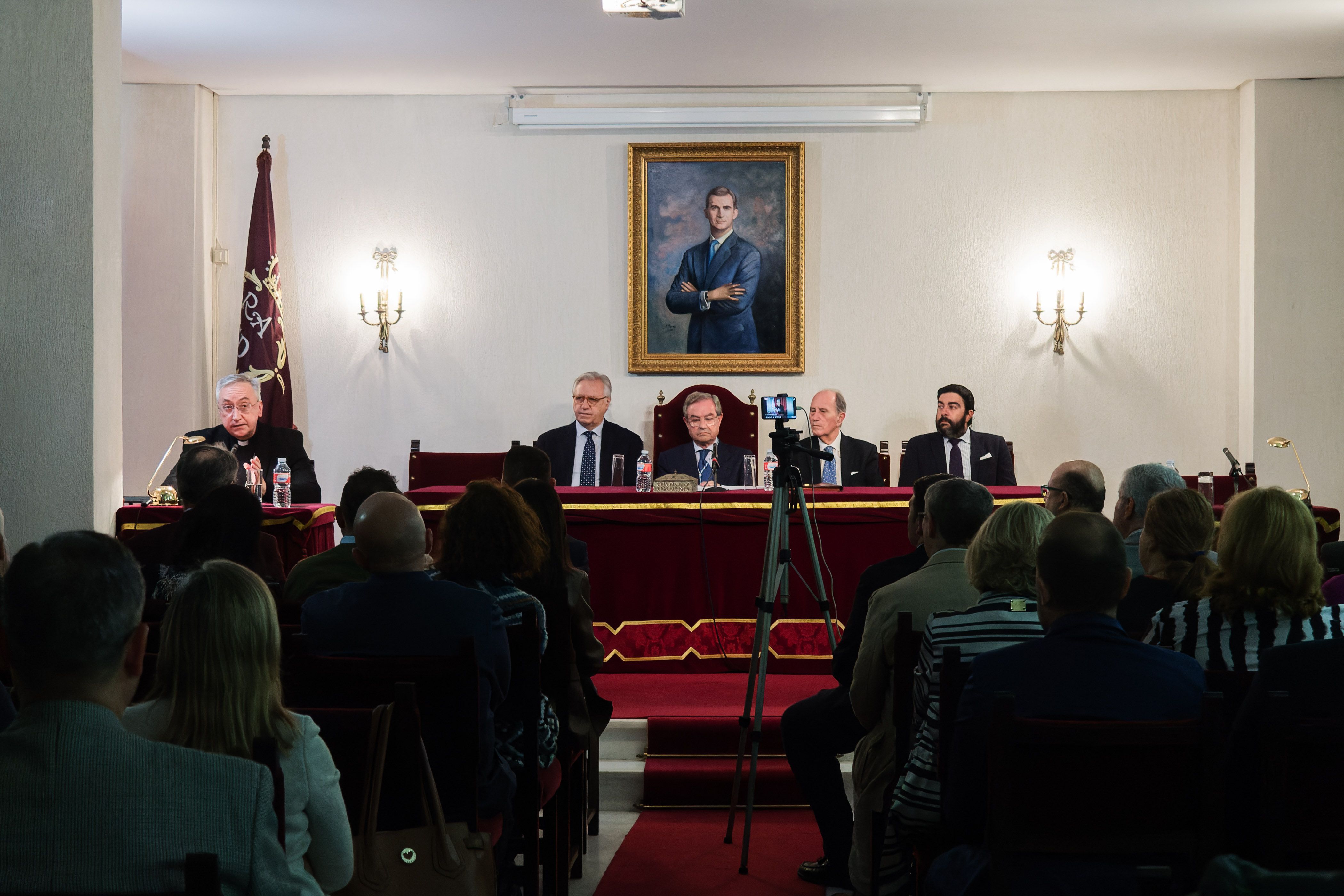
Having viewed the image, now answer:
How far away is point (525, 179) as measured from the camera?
739 cm

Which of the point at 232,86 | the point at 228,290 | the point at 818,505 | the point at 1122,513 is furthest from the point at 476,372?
the point at 1122,513

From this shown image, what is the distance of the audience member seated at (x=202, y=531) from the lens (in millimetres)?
2988

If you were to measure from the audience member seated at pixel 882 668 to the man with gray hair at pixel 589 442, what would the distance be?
3.98m

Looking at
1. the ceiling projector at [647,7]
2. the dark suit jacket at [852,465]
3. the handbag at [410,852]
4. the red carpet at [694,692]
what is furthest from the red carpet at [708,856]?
the ceiling projector at [647,7]

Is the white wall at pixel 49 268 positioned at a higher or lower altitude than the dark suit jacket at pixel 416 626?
higher

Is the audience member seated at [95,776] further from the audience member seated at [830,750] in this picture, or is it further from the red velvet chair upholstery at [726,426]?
the red velvet chair upholstery at [726,426]

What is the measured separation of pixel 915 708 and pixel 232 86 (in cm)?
635

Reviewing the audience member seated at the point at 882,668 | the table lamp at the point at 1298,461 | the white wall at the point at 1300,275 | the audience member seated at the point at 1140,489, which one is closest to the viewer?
the audience member seated at the point at 882,668

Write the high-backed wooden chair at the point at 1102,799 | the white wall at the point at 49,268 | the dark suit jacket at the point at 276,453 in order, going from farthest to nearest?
1. the dark suit jacket at the point at 276,453
2. the white wall at the point at 49,268
3. the high-backed wooden chair at the point at 1102,799

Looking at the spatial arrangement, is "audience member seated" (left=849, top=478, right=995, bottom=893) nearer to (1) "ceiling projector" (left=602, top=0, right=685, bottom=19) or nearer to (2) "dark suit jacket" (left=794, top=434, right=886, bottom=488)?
(2) "dark suit jacket" (left=794, top=434, right=886, bottom=488)

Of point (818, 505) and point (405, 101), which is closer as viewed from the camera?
point (818, 505)

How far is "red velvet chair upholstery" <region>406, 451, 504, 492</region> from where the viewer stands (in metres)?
6.47

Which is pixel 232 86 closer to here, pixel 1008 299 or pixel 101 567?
pixel 1008 299

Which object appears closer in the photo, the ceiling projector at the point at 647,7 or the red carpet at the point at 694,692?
the red carpet at the point at 694,692
